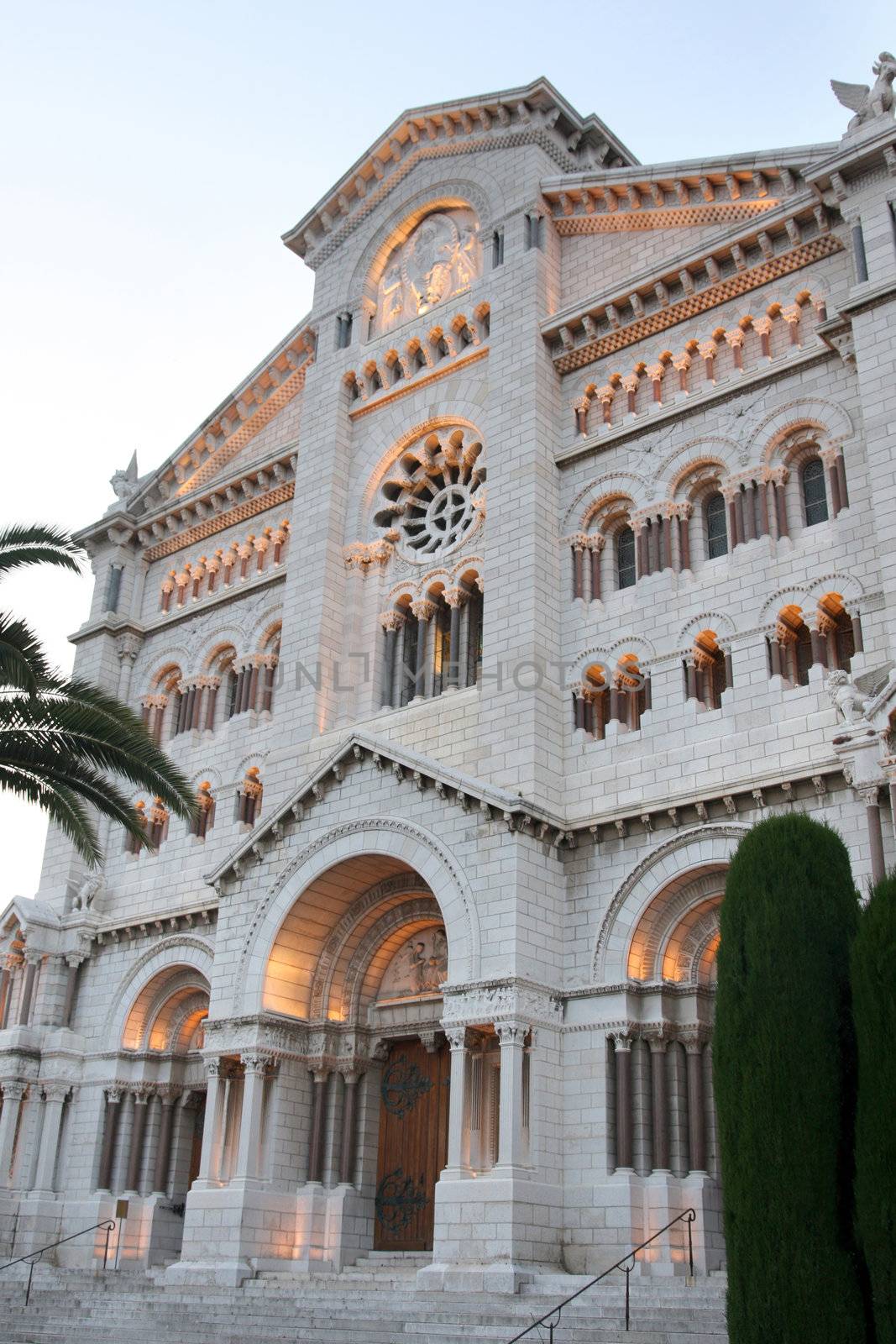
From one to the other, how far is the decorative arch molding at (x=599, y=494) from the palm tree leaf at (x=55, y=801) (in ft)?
34.0

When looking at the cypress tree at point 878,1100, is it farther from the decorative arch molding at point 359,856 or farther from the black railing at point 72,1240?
the black railing at point 72,1240

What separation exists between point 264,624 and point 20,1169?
12552 mm

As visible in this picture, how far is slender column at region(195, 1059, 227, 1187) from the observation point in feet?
79.4

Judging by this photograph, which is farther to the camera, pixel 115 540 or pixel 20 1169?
pixel 115 540

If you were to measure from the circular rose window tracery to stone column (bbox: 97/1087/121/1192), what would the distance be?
12827 millimetres

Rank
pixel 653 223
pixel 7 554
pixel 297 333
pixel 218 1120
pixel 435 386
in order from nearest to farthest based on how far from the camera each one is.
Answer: pixel 7 554, pixel 218 1120, pixel 653 223, pixel 435 386, pixel 297 333

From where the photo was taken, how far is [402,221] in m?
33.0

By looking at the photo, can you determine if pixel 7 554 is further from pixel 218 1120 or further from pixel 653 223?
pixel 653 223

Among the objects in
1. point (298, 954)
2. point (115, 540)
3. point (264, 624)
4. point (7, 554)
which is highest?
point (115, 540)

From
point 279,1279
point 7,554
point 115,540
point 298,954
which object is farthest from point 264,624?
point 279,1279

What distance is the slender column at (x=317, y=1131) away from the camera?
2467 centimetres

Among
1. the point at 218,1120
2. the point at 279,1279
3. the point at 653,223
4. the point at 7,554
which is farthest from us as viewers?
the point at 653,223

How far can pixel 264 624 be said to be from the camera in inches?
1245

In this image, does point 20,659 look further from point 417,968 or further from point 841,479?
point 841,479
